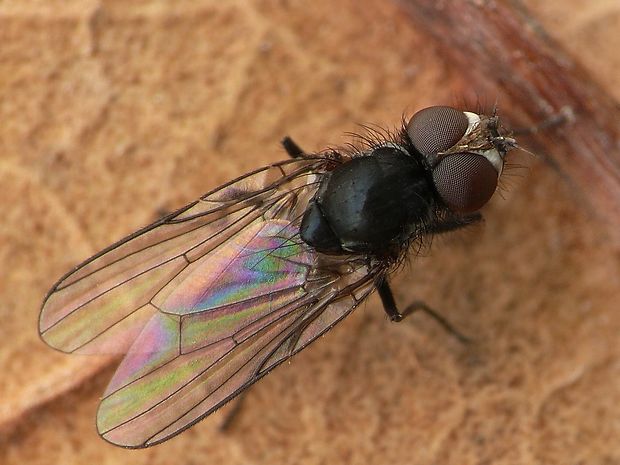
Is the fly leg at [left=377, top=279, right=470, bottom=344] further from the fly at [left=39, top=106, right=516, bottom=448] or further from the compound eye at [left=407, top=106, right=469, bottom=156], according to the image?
the compound eye at [left=407, top=106, right=469, bottom=156]

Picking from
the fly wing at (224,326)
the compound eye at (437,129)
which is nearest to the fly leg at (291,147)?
the fly wing at (224,326)

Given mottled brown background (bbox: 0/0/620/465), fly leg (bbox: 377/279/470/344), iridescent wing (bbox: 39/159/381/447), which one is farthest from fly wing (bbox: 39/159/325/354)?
fly leg (bbox: 377/279/470/344)

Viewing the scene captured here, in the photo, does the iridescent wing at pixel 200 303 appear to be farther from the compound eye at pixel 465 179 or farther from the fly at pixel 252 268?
the compound eye at pixel 465 179

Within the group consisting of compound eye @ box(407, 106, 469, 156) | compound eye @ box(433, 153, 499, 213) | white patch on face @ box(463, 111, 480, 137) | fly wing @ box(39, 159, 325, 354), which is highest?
fly wing @ box(39, 159, 325, 354)

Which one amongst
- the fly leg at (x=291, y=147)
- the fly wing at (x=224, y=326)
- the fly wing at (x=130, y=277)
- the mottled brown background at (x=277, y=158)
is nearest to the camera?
the fly wing at (x=224, y=326)

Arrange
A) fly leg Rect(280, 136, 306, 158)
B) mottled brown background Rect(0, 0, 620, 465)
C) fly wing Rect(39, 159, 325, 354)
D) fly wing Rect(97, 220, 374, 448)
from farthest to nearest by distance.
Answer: fly leg Rect(280, 136, 306, 158), mottled brown background Rect(0, 0, 620, 465), fly wing Rect(39, 159, 325, 354), fly wing Rect(97, 220, 374, 448)

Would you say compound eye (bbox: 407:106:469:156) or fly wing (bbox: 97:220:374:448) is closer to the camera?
fly wing (bbox: 97:220:374:448)

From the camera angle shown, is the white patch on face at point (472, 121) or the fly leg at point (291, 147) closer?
the white patch on face at point (472, 121)

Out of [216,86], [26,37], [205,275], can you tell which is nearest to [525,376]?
[205,275]
